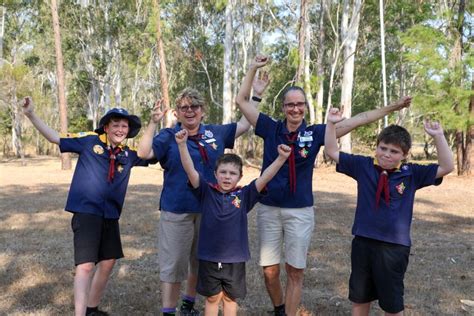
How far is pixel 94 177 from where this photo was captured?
4.14 metres

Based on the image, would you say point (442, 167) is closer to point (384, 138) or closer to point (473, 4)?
point (384, 138)

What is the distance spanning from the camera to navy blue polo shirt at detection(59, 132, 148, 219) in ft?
13.5

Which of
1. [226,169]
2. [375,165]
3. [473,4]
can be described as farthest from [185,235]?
[473,4]

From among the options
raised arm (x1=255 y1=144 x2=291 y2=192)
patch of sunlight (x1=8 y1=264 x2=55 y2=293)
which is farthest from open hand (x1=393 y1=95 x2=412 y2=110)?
patch of sunlight (x1=8 y1=264 x2=55 y2=293)

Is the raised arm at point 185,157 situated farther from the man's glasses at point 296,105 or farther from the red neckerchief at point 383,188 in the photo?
the red neckerchief at point 383,188

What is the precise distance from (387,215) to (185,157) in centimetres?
151

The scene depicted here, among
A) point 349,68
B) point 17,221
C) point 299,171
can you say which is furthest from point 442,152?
point 349,68

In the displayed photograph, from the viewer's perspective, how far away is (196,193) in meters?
3.87

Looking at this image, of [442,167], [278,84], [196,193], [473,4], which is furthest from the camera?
[278,84]

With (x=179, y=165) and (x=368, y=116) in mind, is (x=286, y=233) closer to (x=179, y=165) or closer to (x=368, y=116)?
(x=179, y=165)

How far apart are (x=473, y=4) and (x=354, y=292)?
1842 centimetres

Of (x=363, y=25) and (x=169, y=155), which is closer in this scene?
(x=169, y=155)

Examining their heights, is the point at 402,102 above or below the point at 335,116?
above

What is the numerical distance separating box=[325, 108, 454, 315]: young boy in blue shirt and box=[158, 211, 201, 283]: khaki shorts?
1.36 m
